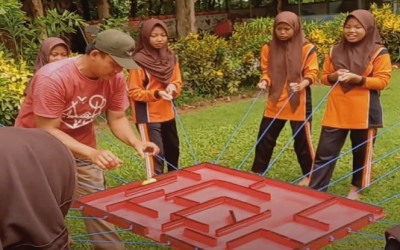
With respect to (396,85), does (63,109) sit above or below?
above

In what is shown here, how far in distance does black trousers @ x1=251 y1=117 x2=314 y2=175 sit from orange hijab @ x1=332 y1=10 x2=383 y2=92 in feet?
2.16

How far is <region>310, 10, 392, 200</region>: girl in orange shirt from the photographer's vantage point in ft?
14.7

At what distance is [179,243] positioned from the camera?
2504mm

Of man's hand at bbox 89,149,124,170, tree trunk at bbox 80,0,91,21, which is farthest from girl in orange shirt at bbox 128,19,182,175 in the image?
tree trunk at bbox 80,0,91,21

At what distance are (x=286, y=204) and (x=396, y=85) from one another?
7.57 m

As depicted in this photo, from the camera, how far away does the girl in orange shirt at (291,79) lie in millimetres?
4992

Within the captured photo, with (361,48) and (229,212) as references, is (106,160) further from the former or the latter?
(361,48)

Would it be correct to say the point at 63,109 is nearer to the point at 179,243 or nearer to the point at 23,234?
the point at 179,243

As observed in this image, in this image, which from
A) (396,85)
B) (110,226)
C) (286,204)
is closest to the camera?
(286,204)

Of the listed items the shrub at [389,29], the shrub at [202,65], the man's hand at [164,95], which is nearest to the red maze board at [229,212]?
the man's hand at [164,95]

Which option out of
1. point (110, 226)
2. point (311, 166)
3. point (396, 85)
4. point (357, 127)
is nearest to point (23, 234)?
point (110, 226)

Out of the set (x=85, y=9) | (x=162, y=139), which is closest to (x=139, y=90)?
(x=162, y=139)

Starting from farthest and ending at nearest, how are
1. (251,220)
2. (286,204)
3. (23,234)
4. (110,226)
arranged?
(110,226) < (286,204) < (251,220) < (23,234)

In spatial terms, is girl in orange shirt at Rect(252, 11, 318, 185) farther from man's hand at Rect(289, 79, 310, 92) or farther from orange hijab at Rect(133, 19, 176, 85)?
orange hijab at Rect(133, 19, 176, 85)
